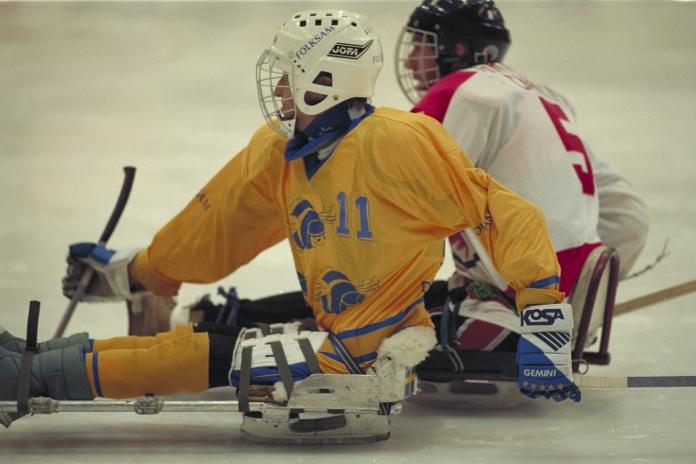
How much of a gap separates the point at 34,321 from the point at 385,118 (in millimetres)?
962

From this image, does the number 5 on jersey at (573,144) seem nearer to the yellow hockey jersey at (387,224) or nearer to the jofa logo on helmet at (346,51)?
the yellow hockey jersey at (387,224)

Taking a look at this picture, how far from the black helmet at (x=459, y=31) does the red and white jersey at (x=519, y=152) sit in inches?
5.3

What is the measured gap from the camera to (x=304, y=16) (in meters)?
3.14

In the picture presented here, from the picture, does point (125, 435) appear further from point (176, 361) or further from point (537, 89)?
point (537, 89)

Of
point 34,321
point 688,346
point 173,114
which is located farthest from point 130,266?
point 173,114

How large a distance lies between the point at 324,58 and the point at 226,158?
98.2 inches

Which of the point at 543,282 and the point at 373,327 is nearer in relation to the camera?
the point at 543,282

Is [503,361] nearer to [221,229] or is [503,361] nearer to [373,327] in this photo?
[373,327]

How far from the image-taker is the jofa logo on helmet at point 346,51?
3.09m

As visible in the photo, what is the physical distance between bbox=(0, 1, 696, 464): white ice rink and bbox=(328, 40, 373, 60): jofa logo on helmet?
0.92 meters

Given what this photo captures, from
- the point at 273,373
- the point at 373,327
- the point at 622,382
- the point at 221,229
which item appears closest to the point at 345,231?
the point at 373,327

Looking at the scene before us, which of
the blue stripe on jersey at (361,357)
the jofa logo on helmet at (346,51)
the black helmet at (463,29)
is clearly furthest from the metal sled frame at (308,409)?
the black helmet at (463,29)

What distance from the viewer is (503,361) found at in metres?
3.49

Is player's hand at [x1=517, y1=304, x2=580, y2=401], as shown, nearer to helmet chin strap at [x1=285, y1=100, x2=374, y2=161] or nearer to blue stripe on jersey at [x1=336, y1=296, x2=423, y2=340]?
blue stripe on jersey at [x1=336, y1=296, x2=423, y2=340]
